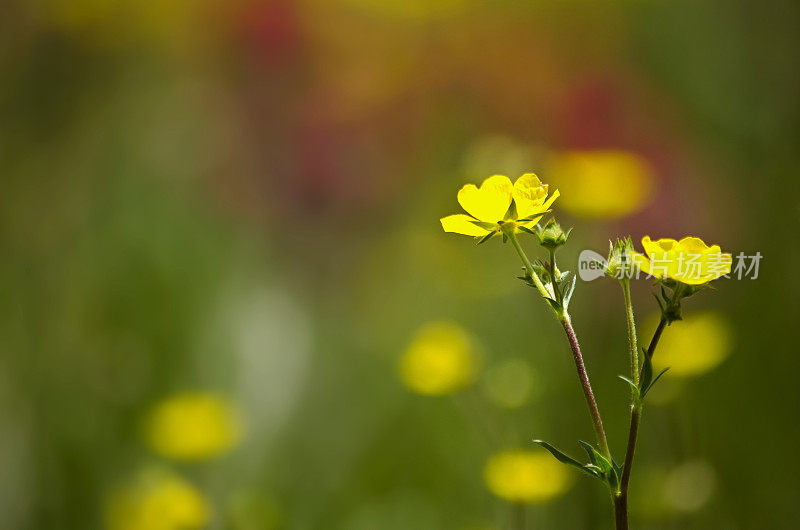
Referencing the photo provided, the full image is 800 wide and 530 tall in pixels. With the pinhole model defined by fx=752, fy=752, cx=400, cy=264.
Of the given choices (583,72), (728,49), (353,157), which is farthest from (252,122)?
(728,49)

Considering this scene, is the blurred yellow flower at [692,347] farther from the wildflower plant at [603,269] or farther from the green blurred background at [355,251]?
the wildflower plant at [603,269]

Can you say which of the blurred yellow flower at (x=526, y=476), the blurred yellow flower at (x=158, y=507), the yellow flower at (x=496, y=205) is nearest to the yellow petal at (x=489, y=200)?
the yellow flower at (x=496, y=205)

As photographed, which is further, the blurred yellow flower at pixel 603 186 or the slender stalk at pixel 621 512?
the blurred yellow flower at pixel 603 186

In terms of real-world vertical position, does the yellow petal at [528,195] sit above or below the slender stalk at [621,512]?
above

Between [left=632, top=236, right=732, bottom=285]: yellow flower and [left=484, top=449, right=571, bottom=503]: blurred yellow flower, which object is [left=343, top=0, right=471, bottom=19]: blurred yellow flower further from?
[left=632, top=236, right=732, bottom=285]: yellow flower

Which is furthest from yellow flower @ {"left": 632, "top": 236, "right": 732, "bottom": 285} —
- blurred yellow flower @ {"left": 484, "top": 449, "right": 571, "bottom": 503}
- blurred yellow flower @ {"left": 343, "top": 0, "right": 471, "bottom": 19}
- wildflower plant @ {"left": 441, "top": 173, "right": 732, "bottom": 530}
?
blurred yellow flower @ {"left": 343, "top": 0, "right": 471, "bottom": 19}

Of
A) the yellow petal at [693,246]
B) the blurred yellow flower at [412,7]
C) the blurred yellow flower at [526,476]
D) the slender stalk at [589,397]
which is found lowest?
the blurred yellow flower at [526,476]

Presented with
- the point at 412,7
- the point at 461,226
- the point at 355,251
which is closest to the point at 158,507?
the point at 461,226
